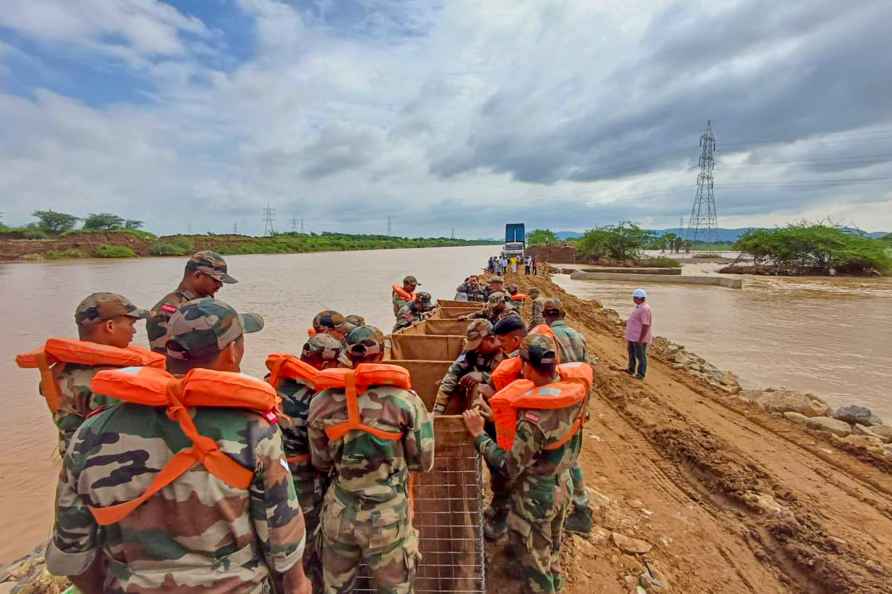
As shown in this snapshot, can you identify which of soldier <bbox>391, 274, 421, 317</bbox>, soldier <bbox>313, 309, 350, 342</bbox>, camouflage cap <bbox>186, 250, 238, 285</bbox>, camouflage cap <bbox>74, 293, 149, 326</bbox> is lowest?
soldier <bbox>391, 274, 421, 317</bbox>

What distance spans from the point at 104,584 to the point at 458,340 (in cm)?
452

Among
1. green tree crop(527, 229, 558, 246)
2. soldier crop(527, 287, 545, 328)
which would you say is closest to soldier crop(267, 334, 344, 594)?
soldier crop(527, 287, 545, 328)

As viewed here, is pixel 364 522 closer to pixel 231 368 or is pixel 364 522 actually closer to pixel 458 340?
pixel 231 368

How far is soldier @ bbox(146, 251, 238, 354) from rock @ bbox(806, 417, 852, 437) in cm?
721

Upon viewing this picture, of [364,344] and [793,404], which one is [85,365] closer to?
[364,344]

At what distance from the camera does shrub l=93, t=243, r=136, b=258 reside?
51.7 m

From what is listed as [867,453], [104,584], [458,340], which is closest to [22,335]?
[458,340]

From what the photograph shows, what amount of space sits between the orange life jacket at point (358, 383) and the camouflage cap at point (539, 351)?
0.68 metres

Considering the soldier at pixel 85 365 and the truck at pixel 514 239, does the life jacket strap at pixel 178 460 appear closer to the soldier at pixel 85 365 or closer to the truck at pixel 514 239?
the soldier at pixel 85 365

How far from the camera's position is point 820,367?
34.2ft

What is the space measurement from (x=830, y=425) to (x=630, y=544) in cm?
442

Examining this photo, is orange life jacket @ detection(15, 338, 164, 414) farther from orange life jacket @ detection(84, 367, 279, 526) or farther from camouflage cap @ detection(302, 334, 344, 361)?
orange life jacket @ detection(84, 367, 279, 526)

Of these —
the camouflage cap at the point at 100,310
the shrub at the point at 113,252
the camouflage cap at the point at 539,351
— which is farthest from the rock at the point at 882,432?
the shrub at the point at 113,252

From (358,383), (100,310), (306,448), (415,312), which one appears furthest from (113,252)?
(358,383)
